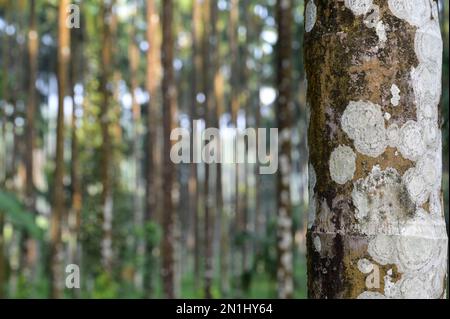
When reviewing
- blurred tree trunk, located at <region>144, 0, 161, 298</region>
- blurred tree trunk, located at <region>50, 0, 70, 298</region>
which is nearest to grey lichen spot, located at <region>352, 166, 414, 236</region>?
blurred tree trunk, located at <region>50, 0, 70, 298</region>

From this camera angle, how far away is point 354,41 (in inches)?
55.4

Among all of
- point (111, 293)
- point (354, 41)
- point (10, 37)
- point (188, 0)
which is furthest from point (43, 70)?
point (354, 41)

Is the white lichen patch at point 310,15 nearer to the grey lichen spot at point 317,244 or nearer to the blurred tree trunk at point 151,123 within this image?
the grey lichen spot at point 317,244

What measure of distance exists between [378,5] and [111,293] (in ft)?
40.1

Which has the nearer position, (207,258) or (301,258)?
(207,258)

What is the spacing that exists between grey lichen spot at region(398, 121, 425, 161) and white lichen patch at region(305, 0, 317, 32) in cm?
33

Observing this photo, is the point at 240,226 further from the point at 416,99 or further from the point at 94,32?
the point at 416,99

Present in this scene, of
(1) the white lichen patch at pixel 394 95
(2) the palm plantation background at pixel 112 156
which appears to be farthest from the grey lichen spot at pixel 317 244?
(2) the palm plantation background at pixel 112 156

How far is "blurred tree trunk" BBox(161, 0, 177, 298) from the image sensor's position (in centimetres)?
918

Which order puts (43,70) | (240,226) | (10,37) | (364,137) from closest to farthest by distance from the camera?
(364,137), (10,37), (240,226), (43,70)

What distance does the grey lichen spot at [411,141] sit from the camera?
1374 millimetres

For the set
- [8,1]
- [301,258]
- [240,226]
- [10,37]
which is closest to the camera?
[8,1]

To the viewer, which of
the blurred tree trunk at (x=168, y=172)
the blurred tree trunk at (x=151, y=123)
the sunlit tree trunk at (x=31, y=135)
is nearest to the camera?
the blurred tree trunk at (x=168, y=172)

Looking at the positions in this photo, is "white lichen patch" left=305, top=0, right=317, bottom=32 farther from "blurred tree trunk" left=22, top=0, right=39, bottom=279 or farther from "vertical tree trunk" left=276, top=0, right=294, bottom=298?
"blurred tree trunk" left=22, top=0, right=39, bottom=279
